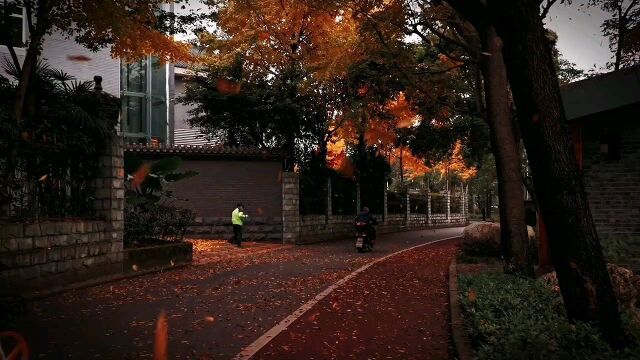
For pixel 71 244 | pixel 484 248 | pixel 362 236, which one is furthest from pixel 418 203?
pixel 71 244

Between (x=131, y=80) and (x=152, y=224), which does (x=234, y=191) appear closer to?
(x=131, y=80)

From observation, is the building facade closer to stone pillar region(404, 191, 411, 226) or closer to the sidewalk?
the sidewalk

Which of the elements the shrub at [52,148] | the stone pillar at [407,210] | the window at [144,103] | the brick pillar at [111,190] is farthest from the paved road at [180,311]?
the stone pillar at [407,210]

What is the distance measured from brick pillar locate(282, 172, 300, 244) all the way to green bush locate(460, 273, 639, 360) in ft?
46.7

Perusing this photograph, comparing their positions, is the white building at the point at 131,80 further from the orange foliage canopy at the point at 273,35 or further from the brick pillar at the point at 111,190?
the brick pillar at the point at 111,190

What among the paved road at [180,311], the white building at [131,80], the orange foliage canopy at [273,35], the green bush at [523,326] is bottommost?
the paved road at [180,311]

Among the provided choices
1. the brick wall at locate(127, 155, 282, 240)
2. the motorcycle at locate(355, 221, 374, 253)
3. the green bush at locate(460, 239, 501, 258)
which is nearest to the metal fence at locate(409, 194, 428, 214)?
the brick wall at locate(127, 155, 282, 240)

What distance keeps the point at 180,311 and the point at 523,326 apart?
521 cm

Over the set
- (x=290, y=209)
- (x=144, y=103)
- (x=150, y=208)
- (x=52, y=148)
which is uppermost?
(x=144, y=103)

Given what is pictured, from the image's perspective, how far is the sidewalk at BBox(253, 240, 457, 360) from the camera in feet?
21.0

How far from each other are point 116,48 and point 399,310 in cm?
1136

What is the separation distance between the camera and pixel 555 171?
198 inches

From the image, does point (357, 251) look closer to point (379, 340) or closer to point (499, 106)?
point (499, 106)

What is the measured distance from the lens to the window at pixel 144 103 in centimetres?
2717
